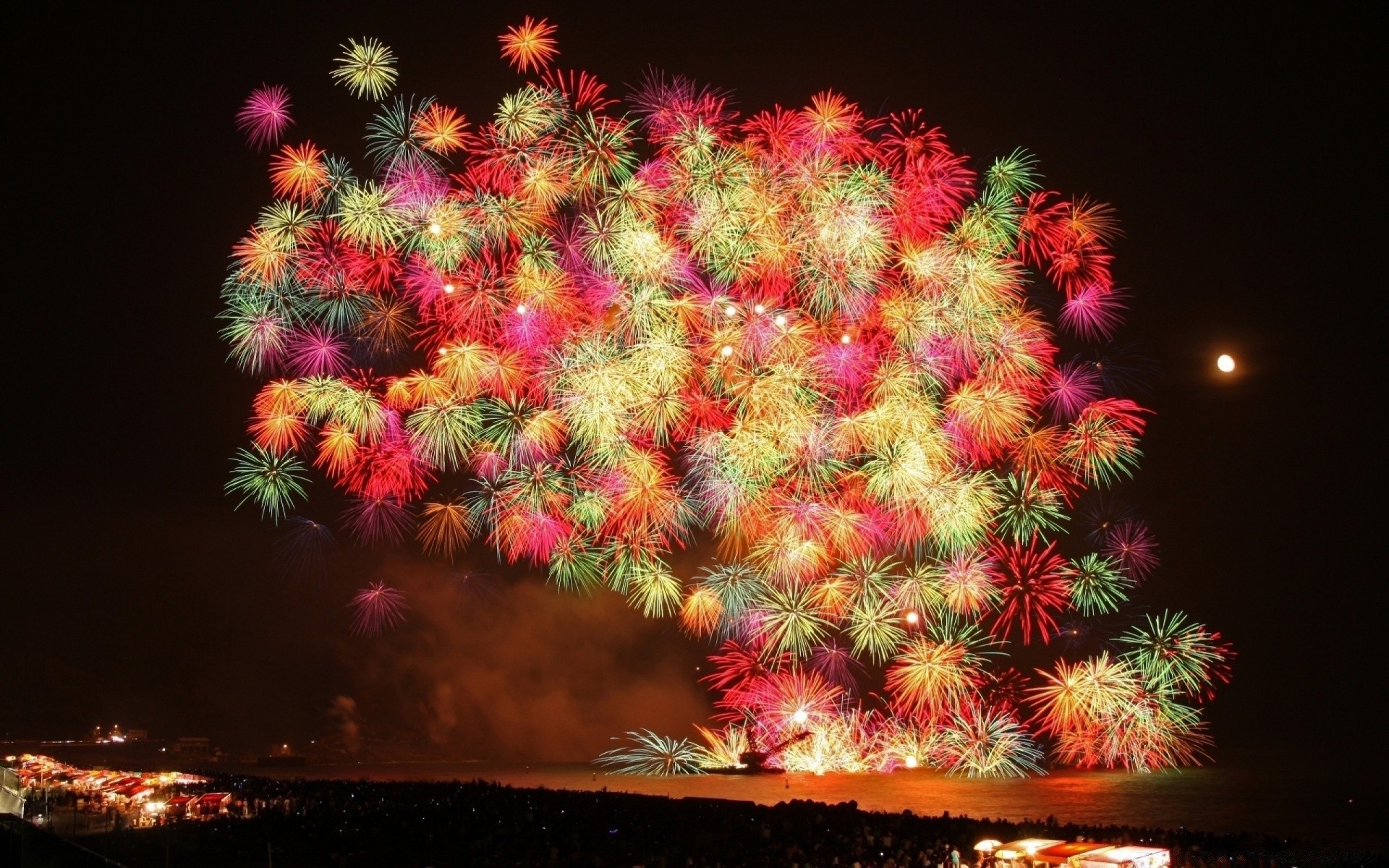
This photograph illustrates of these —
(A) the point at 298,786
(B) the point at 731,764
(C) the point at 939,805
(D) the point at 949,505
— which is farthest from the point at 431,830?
A: (B) the point at 731,764

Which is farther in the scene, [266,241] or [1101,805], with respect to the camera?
[1101,805]

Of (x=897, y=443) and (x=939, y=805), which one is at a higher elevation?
(x=897, y=443)

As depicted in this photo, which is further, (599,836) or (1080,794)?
(1080,794)

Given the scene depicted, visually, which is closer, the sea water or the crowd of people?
the crowd of people

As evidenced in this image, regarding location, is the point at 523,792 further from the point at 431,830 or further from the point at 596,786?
the point at 596,786

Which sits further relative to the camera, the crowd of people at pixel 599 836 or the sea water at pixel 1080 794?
the sea water at pixel 1080 794

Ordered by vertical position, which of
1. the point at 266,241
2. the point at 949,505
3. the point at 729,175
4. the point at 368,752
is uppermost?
the point at 729,175

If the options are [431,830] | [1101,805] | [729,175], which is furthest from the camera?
[1101,805]

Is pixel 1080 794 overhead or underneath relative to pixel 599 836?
underneath
